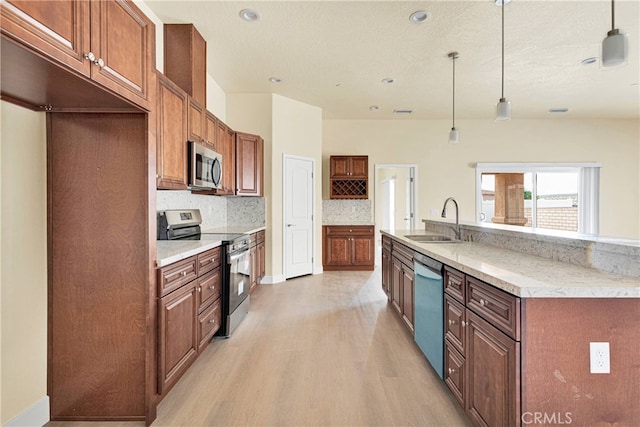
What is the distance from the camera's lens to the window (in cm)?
640

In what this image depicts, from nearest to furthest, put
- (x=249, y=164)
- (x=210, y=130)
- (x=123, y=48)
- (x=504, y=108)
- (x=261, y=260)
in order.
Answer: (x=123, y=48) → (x=504, y=108) → (x=210, y=130) → (x=249, y=164) → (x=261, y=260)

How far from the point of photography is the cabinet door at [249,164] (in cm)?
432

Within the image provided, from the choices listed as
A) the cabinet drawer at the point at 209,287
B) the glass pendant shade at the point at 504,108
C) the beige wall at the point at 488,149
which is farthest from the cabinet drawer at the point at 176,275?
the beige wall at the point at 488,149

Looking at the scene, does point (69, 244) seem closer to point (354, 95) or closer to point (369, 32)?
point (369, 32)

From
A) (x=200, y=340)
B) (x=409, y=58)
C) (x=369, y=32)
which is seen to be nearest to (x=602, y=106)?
(x=409, y=58)

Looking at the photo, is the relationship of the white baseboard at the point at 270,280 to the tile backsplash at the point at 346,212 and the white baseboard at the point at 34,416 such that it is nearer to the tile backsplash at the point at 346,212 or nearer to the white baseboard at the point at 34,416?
the tile backsplash at the point at 346,212

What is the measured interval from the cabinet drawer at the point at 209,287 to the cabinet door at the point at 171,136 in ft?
2.60

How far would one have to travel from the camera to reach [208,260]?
2.47 meters

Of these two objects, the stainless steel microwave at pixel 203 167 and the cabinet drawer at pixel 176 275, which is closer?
the cabinet drawer at pixel 176 275

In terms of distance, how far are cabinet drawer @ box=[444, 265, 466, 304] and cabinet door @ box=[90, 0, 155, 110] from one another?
201 cm

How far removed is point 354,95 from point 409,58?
1.36m

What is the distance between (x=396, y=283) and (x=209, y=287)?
187 centimetres

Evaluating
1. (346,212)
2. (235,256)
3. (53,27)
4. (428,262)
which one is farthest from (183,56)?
(346,212)

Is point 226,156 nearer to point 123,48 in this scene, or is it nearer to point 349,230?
point 123,48
